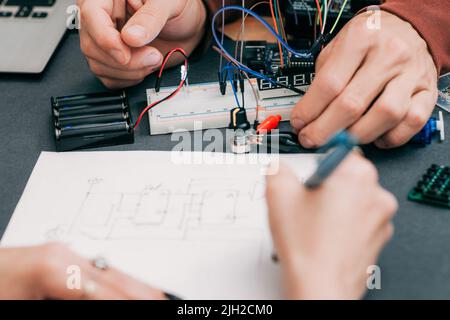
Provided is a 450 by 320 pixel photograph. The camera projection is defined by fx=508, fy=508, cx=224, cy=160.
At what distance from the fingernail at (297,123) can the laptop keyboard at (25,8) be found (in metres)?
0.63

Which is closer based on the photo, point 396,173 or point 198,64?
point 396,173

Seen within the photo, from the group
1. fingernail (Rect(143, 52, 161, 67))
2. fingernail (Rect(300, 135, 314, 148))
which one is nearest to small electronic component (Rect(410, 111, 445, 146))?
fingernail (Rect(300, 135, 314, 148))

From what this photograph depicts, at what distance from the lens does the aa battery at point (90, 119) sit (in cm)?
76

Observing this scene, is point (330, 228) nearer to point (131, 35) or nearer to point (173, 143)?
point (173, 143)

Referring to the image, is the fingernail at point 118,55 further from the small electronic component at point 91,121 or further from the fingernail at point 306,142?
the fingernail at point 306,142

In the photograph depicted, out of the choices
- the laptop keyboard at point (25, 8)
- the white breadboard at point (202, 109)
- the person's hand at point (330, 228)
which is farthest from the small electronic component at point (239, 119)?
the laptop keyboard at point (25, 8)

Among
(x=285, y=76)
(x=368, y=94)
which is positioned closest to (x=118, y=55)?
(x=285, y=76)

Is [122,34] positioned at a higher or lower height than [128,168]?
higher

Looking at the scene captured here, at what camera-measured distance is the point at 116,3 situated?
2.80ft

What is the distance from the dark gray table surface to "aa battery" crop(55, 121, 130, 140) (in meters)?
0.03

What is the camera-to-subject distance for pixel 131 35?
2.49 ft

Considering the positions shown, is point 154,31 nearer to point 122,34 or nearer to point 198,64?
point 122,34

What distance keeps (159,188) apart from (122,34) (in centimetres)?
26
